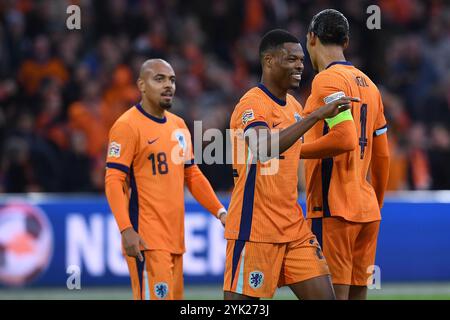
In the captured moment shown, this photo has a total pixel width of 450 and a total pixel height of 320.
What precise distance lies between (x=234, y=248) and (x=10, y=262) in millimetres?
5265

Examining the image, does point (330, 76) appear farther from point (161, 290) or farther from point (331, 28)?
point (161, 290)

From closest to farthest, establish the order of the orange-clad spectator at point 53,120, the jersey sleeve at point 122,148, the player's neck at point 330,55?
the player's neck at point 330,55 → the jersey sleeve at point 122,148 → the orange-clad spectator at point 53,120

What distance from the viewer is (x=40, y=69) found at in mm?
13539

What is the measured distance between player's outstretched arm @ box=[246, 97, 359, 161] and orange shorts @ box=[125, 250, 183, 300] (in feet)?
4.34

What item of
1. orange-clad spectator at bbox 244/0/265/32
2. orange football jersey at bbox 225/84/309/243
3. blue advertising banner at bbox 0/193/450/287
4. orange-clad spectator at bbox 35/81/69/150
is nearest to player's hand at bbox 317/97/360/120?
orange football jersey at bbox 225/84/309/243

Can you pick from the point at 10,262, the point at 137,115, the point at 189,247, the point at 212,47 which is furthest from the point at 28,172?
the point at 137,115

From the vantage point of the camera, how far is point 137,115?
23.2 ft

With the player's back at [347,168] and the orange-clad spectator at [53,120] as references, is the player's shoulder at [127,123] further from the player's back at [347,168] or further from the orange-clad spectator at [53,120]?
the orange-clad spectator at [53,120]

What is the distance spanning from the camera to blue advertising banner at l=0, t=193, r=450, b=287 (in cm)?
1084

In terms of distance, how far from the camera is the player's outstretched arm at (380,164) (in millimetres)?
6621

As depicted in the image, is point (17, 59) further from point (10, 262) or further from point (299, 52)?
point (299, 52)

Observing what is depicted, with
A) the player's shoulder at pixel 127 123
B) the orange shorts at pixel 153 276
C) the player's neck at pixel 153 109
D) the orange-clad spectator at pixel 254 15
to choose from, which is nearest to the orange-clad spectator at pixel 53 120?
the orange-clad spectator at pixel 254 15

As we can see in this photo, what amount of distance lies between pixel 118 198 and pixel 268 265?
1.25m

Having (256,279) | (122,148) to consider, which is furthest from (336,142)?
(122,148)
